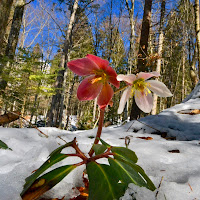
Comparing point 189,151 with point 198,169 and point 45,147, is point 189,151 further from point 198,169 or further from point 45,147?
point 45,147

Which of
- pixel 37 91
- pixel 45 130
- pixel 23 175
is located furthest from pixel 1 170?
pixel 37 91

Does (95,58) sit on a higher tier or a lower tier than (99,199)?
higher

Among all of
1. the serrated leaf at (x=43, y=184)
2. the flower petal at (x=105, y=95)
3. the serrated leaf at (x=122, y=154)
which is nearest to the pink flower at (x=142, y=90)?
the flower petal at (x=105, y=95)

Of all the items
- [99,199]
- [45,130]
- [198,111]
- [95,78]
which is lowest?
[45,130]

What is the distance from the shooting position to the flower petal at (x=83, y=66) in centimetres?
78

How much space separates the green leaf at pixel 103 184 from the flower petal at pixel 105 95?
0.34 m

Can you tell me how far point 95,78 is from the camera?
2.72ft

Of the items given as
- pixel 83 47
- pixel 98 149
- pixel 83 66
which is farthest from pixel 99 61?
pixel 83 47

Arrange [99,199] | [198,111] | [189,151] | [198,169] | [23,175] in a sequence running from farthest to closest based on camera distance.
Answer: [198,111], [189,151], [198,169], [23,175], [99,199]

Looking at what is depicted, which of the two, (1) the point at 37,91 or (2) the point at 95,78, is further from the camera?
(1) the point at 37,91

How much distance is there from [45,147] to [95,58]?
2.03 ft

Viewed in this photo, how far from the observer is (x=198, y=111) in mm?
2264

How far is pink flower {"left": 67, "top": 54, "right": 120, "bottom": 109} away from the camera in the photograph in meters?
0.78

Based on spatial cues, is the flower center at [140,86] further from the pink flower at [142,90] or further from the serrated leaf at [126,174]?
the serrated leaf at [126,174]
